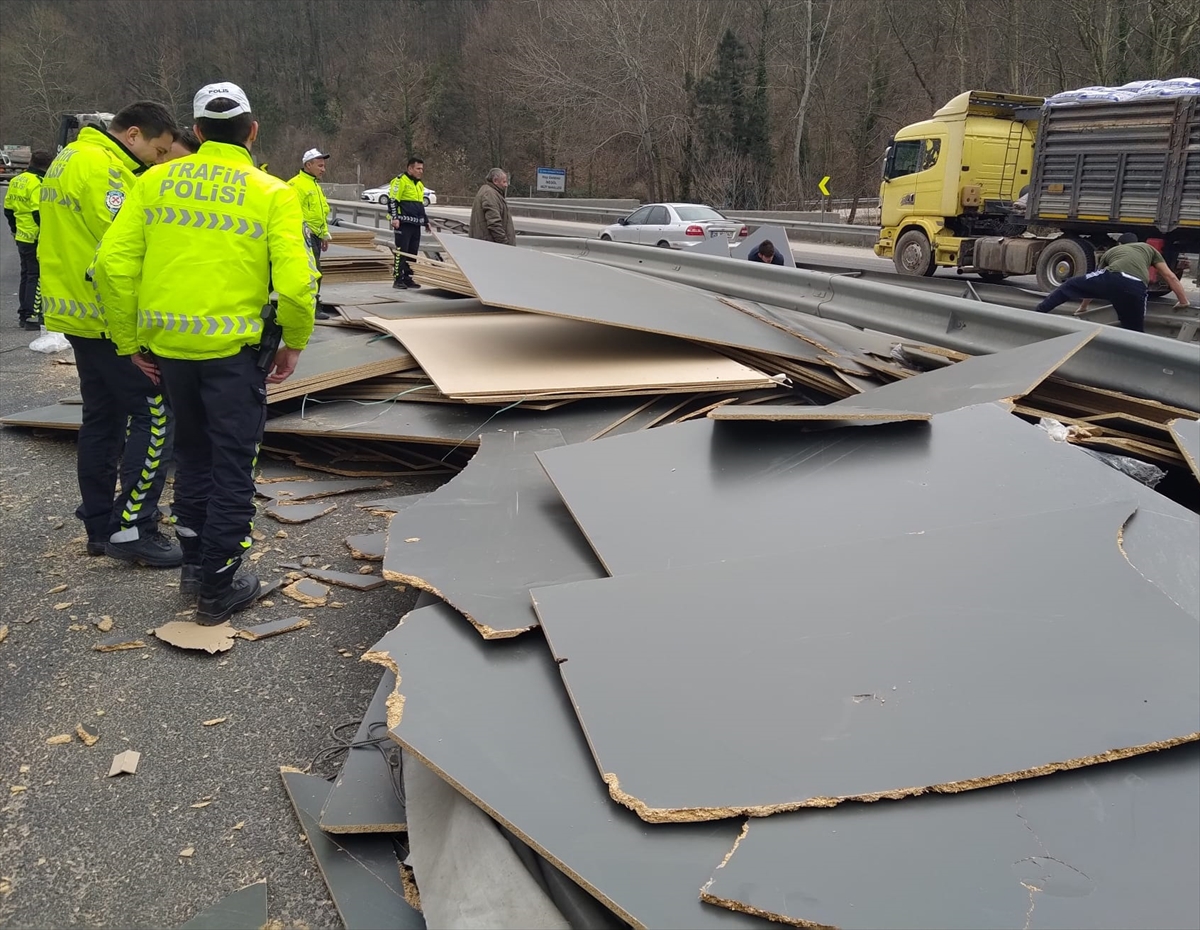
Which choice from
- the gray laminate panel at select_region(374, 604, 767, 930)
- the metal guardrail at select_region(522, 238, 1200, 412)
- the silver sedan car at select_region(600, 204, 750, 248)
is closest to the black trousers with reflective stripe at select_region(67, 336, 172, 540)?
the gray laminate panel at select_region(374, 604, 767, 930)

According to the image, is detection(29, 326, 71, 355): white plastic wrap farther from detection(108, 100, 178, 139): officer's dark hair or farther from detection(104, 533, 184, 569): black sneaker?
detection(104, 533, 184, 569): black sneaker

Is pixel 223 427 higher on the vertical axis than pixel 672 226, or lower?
lower

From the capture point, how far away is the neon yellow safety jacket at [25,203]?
973 cm

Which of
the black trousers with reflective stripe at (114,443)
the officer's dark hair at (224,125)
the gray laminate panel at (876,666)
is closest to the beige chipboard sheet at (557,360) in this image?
the black trousers with reflective stripe at (114,443)

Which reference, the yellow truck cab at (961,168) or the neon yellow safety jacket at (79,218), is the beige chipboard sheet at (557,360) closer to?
the neon yellow safety jacket at (79,218)

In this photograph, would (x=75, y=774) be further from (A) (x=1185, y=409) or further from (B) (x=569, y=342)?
(A) (x=1185, y=409)

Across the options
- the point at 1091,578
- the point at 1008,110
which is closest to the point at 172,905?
the point at 1091,578

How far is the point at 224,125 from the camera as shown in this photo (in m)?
3.36

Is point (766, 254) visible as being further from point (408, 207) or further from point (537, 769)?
point (537, 769)

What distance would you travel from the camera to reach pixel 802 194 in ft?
127

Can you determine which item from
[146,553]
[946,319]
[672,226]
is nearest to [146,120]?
[146,553]

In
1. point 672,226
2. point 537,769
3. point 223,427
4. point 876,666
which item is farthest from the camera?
point 672,226

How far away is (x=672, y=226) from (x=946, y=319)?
1669 cm

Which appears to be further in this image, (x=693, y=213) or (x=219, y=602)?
(x=693, y=213)
